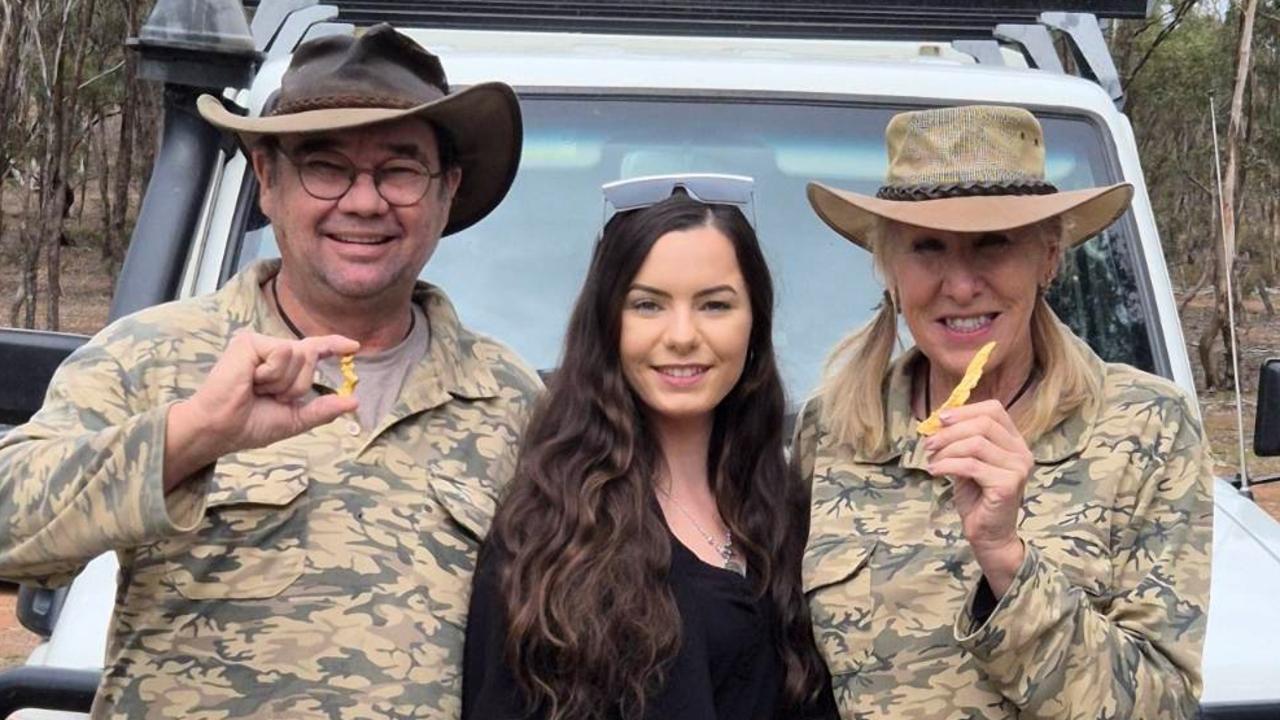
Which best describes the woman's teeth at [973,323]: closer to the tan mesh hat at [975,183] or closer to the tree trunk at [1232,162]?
the tan mesh hat at [975,183]

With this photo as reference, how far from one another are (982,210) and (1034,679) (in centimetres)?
68

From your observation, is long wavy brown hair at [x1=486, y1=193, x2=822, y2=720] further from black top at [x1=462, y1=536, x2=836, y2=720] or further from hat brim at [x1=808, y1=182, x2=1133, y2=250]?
hat brim at [x1=808, y1=182, x2=1133, y2=250]

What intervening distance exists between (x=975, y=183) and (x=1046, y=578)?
632 millimetres

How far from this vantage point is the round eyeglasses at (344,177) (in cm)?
274

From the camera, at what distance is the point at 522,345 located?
3670mm

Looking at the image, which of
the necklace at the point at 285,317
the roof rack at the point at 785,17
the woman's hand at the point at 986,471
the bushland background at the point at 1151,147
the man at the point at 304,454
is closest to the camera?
the woman's hand at the point at 986,471

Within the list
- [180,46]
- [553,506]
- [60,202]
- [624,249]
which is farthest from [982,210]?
[60,202]

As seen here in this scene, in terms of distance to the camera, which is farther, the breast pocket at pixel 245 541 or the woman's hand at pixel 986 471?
the breast pocket at pixel 245 541

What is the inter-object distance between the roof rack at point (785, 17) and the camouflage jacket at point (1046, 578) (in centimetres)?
214

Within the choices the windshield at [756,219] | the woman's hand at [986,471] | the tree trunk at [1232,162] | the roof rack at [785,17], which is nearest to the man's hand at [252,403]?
the woman's hand at [986,471]

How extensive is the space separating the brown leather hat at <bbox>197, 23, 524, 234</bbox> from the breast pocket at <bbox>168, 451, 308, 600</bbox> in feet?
1.74

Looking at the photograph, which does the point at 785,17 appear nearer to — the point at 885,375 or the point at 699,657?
the point at 885,375

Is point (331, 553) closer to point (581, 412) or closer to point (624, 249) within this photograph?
point (581, 412)

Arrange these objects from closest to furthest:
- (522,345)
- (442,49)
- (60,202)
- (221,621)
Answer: (221,621)
(522,345)
(442,49)
(60,202)
